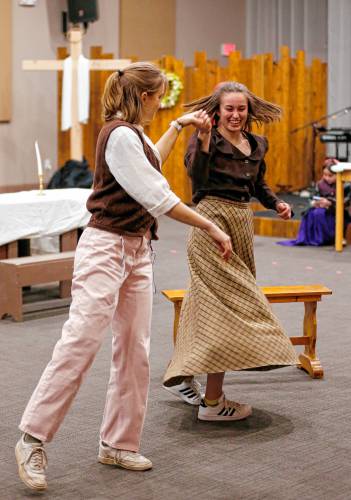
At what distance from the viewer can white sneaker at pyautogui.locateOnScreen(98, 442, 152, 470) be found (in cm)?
315

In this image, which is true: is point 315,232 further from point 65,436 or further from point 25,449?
point 25,449

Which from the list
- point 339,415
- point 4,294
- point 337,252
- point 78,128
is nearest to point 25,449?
point 339,415

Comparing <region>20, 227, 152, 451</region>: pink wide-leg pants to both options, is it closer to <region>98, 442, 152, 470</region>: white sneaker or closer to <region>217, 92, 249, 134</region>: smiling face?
<region>98, 442, 152, 470</region>: white sneaker

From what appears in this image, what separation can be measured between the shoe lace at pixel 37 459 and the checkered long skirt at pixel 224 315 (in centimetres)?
71

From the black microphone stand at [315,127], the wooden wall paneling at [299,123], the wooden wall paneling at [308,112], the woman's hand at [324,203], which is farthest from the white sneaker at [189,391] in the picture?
the wooden wall paneling at [308,112]

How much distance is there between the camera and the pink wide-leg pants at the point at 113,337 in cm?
294

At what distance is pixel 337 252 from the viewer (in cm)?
817

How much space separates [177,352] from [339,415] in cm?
69

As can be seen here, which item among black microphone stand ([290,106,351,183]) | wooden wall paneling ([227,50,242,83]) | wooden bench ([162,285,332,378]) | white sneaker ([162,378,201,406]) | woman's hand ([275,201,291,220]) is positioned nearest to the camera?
woman's hand ([275,201,291,220])

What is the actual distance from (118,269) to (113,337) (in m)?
0.22

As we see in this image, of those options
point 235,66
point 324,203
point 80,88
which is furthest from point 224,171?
point 235,66

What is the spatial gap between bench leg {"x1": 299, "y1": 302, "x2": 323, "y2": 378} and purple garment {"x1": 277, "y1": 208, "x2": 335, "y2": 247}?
4.10 m

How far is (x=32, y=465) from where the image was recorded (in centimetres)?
295

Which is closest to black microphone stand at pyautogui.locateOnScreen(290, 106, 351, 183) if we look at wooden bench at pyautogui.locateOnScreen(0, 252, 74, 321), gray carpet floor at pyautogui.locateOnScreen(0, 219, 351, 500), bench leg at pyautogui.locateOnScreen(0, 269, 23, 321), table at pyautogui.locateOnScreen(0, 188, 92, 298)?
table at pyautogui.locateOnScreen(0, 188, 92, 298)
